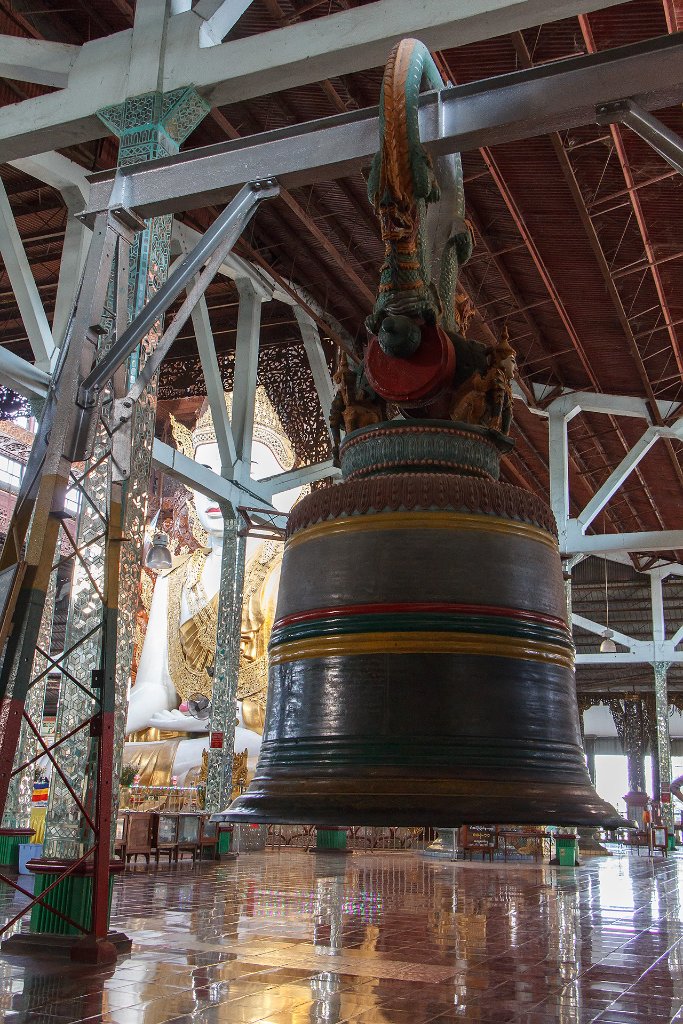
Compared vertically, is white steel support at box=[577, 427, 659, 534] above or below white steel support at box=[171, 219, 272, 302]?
below

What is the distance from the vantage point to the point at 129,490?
623cm

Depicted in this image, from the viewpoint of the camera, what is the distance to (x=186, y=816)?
1174 cm

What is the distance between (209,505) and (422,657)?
606 inches

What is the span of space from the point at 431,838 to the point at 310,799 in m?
17.8

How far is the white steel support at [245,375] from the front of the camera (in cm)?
1263

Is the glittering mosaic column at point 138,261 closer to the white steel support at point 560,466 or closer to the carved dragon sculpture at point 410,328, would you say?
the carved dragon sculpture at point 410,328

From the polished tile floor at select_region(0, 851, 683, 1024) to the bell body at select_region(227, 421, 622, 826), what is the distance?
172 centimetres

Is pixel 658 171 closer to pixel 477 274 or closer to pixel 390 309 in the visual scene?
pixel 477 274

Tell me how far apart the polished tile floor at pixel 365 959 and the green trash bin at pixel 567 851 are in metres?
5.06

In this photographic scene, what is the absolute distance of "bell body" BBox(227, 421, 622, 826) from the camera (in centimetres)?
193

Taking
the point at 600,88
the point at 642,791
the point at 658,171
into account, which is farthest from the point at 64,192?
the point at 642,791

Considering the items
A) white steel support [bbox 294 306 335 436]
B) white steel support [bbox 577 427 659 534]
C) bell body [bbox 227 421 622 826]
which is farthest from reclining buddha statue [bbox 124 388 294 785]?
bell body [bbox 227 421 622 826]

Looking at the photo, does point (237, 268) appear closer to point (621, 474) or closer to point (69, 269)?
point (69, 269)

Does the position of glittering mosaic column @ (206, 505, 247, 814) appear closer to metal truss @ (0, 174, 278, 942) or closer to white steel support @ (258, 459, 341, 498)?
white steel support @ (258, 459, 341, 498)
